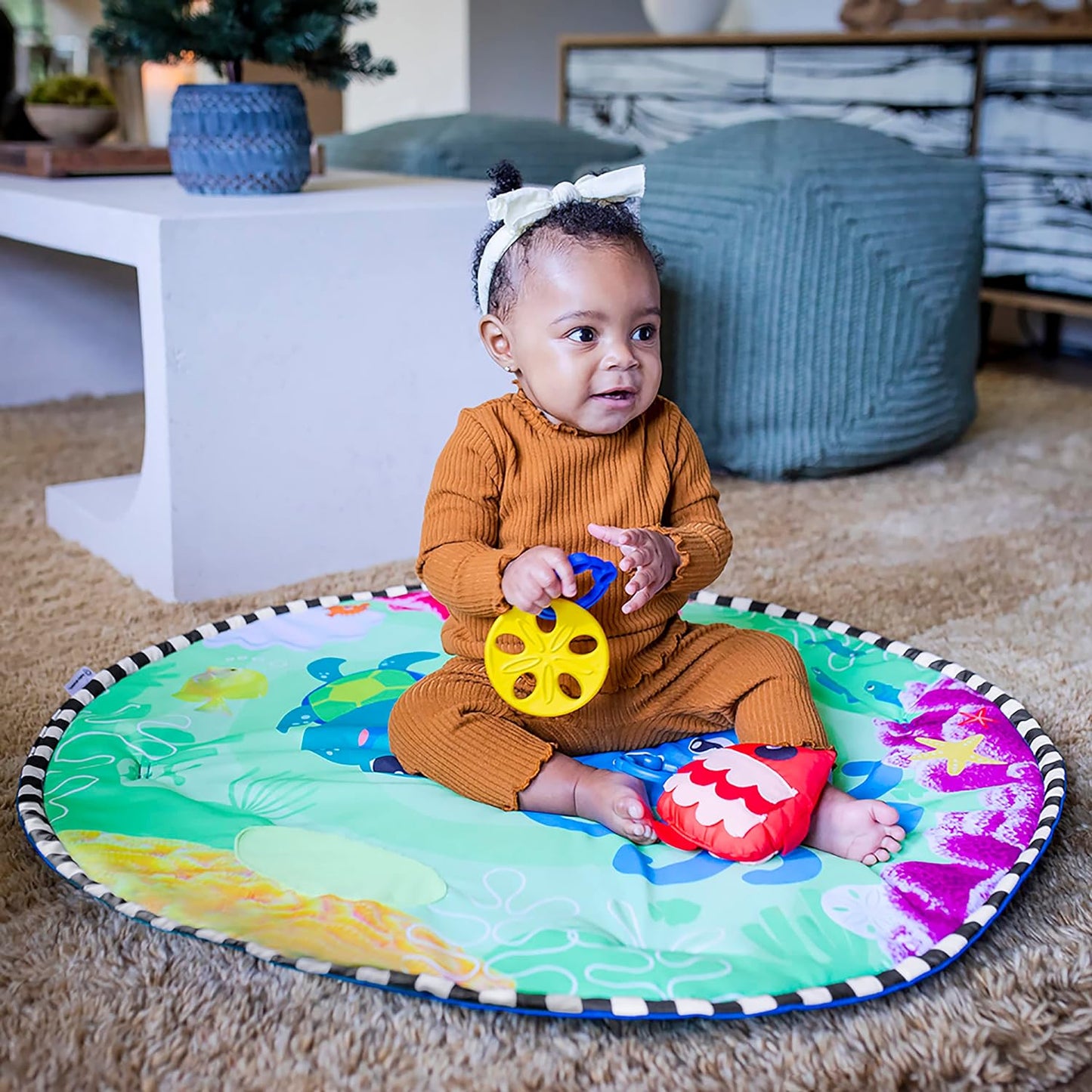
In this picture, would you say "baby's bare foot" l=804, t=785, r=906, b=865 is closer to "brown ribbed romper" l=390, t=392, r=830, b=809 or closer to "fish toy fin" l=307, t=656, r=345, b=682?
"brown ribbed romper" l=390, t=392, r=830, b=809

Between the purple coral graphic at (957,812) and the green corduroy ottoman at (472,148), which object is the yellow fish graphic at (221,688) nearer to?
the purple coral graphic at (957,812)

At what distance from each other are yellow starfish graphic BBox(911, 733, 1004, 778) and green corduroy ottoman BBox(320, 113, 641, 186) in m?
1.64

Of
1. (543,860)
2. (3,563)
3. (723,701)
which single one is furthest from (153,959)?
(3,563)

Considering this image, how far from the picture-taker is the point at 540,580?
88cm

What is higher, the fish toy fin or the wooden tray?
the wooden tray

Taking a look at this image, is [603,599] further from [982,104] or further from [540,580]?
[982,104]

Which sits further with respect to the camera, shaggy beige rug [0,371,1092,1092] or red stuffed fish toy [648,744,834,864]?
red stuffed fish toy [648,744,834,864]

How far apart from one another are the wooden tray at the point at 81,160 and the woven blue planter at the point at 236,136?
0.30 metres

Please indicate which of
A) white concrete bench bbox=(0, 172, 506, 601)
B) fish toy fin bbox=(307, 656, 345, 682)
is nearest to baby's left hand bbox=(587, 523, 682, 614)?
fish toy fin bbox=(307, 656, 345, 682)

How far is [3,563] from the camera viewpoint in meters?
1.48

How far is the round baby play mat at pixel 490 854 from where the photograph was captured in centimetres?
75

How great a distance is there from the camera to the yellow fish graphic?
1093 mm

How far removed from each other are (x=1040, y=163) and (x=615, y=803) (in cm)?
205

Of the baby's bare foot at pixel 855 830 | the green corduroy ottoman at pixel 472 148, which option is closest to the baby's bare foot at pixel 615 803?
the baby's bare foot at pixel 855 830
